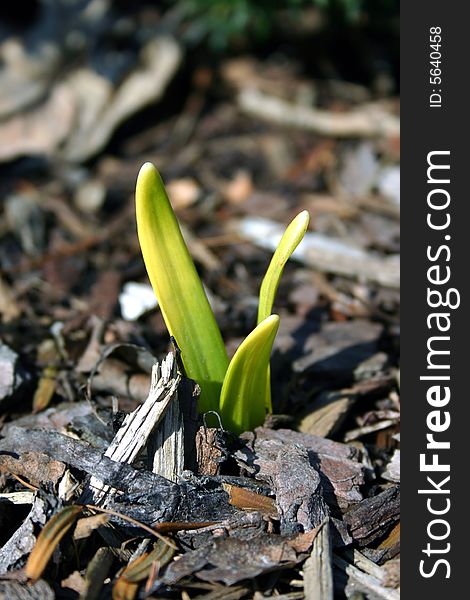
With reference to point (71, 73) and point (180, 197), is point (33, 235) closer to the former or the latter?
point (180, 197)

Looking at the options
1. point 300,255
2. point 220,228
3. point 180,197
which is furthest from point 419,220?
point 180,197

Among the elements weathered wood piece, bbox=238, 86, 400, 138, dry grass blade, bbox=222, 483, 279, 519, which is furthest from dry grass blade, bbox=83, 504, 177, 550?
weathered wood piece, bbox=238, 86, 400, 138

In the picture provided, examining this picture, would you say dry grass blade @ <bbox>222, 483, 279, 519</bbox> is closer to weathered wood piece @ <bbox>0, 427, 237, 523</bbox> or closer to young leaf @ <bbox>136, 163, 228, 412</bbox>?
weathered wood piece @ <bbox>0, 427, 237, 523</bbox>

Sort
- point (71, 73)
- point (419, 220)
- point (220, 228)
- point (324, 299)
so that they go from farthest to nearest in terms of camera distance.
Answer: point (71, 73) → point (220, 228) → point (324, 299) → point (419, 220)

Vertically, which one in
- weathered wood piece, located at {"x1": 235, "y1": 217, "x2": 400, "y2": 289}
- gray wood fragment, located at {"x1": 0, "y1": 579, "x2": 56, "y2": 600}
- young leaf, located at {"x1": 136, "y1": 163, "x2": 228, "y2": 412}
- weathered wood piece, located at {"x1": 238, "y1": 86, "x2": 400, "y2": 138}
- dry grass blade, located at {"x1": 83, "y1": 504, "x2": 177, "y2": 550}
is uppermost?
weathered wood piece, located at {"x1": 238, "y1": 86, "x2": 400, "y2": 138}

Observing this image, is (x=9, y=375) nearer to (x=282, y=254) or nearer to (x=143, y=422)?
(x=143, y=422)

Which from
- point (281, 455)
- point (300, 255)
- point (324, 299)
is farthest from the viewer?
point (300, 255)
